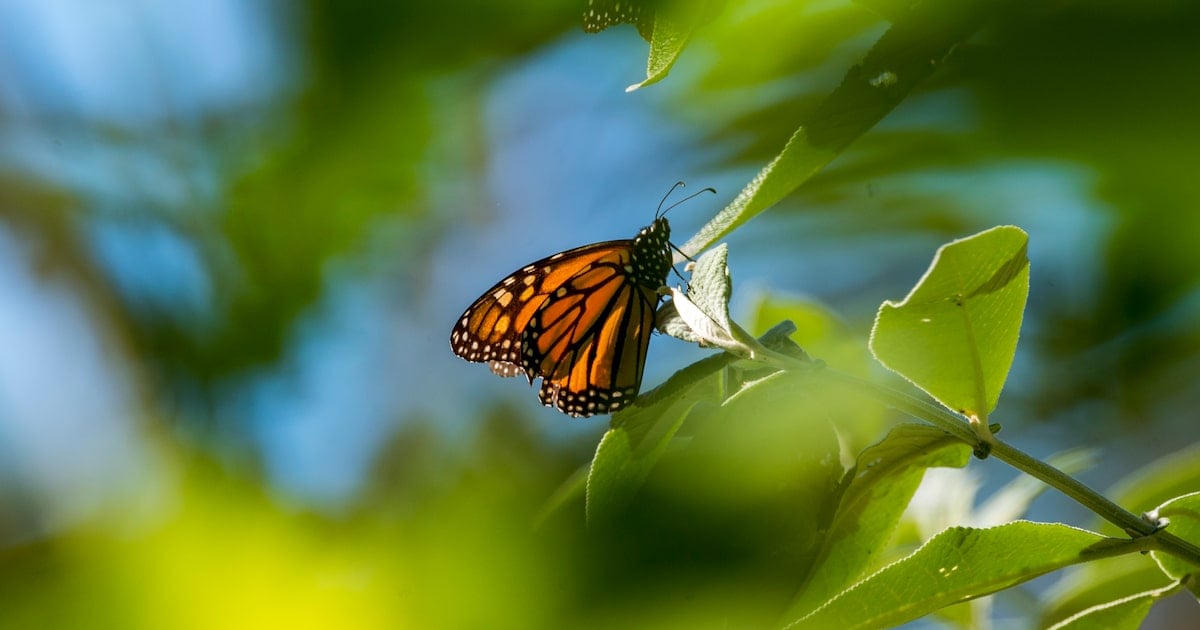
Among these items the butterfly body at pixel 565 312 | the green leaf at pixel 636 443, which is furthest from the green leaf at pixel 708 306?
the butterfly body at pixel 565 312

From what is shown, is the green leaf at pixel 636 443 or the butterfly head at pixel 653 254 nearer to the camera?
the green leaf at pixel 636 443

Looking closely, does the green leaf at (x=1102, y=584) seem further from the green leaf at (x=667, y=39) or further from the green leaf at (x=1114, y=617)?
the green leaf at (x=667, y=39)

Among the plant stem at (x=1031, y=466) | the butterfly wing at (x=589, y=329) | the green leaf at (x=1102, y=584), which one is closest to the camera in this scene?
the plant stem at (x=1031, y=466)

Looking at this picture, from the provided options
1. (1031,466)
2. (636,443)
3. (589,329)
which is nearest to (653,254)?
(589,329)

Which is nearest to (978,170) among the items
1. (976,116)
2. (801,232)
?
(976,116)

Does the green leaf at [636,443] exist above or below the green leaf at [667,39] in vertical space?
below

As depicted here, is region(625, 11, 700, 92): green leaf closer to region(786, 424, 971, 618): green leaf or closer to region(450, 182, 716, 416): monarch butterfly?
region(786, 424, 971, 618): green leaf

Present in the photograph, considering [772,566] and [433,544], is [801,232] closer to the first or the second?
[433,544]
